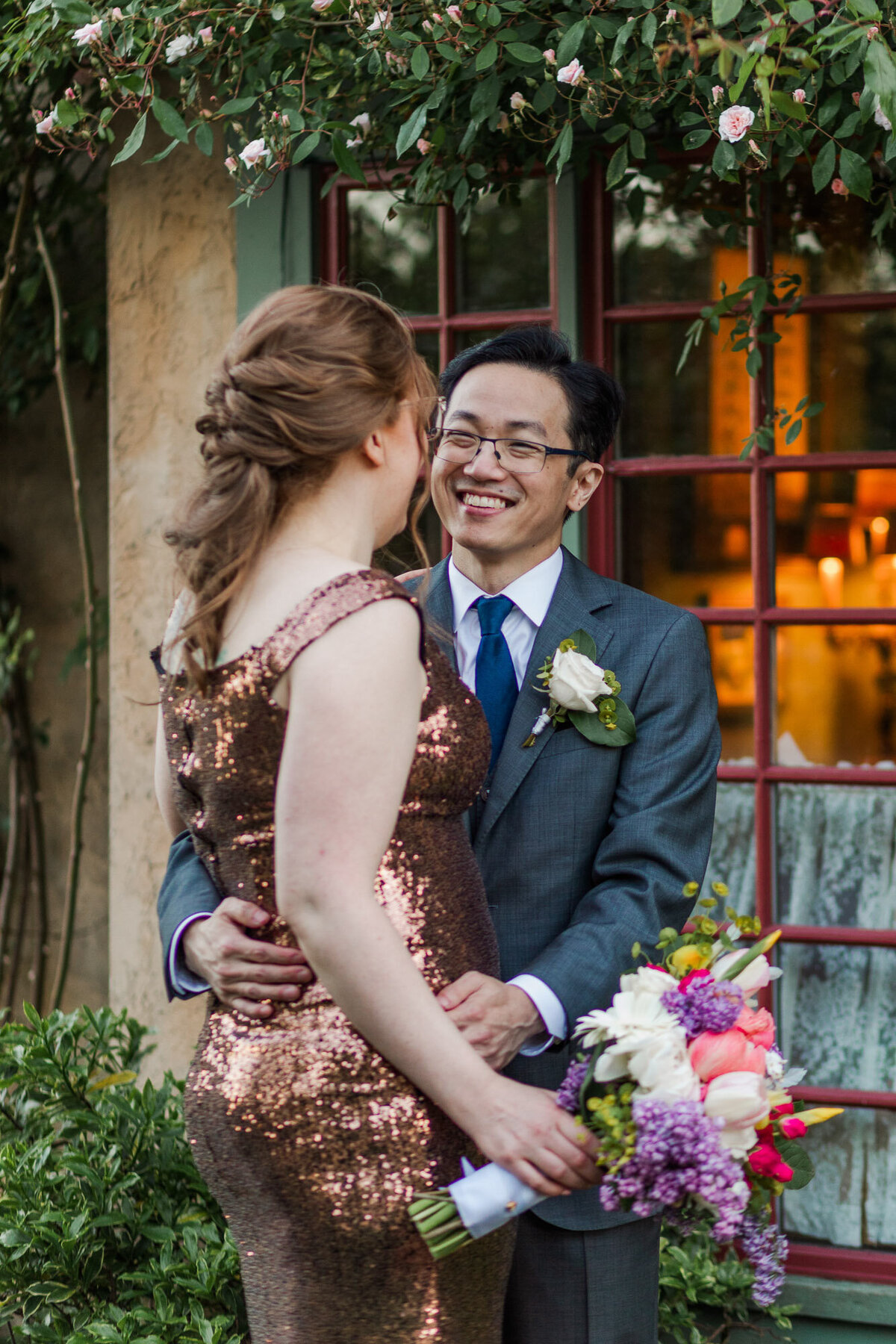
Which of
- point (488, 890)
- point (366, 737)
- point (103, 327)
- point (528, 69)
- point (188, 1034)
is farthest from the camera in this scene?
point (103, 327)

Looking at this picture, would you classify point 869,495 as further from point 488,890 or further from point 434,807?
point 434,807

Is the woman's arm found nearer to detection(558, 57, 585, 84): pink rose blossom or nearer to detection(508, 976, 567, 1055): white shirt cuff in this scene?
detection(508, 976, 567, 1055): white shirt cuff

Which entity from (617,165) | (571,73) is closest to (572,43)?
(571,73)

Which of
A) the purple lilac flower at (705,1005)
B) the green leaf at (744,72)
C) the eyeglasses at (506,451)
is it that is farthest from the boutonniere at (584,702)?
the green leaf at (744,72)

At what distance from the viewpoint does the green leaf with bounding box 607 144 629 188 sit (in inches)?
102

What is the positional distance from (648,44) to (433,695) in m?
1.41

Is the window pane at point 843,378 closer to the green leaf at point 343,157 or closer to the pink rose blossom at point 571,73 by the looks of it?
the pink rose blossom at point 571,73

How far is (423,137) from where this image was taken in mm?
2824

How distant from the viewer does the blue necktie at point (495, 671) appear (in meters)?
2.29

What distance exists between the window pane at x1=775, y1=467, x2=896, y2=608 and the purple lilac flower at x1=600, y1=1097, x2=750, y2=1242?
2.08m

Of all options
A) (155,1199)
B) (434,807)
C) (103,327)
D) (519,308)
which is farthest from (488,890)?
(103,327)

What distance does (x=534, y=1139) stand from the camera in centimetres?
151

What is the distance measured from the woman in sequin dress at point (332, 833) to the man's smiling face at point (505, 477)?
2.18 feet

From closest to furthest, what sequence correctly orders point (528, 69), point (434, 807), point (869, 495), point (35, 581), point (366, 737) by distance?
point (366, 737), point (434, 807), point (528, 69), point (869, 495), point (35, 581)
